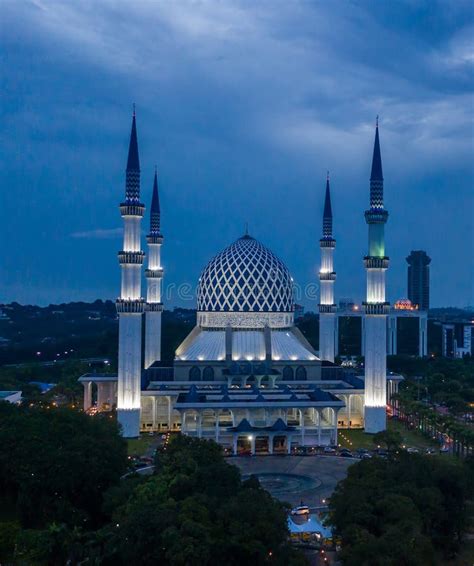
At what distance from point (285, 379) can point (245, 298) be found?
22.8 ft

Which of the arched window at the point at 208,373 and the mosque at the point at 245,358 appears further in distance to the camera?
the arched window at the point at 208,373

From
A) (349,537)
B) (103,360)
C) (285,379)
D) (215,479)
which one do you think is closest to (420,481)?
(349,537)

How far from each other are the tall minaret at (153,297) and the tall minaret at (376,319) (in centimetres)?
1821

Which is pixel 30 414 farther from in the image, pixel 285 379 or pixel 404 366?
pixel 404 366

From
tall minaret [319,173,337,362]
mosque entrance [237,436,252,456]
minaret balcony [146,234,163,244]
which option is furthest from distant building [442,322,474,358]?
mosque entrance [237,436,252,456]

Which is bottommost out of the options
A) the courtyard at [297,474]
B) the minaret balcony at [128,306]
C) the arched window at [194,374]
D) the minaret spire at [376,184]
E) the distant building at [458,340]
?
the courtyard at [297,474]

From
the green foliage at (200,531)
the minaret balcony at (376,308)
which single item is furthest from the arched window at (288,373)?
the green foliage at (200,531)

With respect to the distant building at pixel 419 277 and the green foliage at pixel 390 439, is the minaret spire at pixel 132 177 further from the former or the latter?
the distant building at pixel 419 277

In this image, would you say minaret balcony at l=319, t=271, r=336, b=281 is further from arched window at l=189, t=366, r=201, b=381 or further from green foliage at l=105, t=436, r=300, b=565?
green foliage at l=105, t=436, r=300, b=565

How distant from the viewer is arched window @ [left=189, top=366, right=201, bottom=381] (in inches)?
1705

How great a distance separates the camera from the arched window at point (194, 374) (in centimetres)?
4331

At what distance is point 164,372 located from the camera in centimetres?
4409

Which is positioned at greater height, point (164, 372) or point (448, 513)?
point (164, 372)

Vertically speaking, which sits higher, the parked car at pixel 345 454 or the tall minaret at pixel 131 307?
the tall minaret at pixel 131 307
